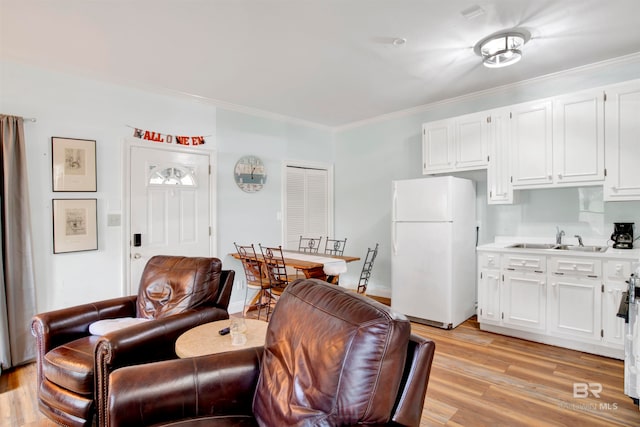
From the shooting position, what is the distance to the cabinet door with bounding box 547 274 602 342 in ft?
10.1

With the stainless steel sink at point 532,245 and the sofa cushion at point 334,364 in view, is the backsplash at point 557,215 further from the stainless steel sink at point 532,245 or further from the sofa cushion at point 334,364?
the sofa cushion at point 334,364

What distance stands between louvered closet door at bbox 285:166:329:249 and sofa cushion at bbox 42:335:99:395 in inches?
129

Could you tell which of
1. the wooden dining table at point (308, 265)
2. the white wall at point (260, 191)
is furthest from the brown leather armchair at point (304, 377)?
the white wall at point (260, 191)

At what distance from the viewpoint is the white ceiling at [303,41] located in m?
2.45

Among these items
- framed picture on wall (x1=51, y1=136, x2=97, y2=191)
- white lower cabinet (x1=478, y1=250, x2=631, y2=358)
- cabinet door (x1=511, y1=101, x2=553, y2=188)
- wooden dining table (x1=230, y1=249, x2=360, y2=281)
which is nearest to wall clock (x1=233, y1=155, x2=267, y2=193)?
wooden dining table (x1=230, y1=249, x2=360, y2=281)

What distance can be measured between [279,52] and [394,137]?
2.51 metres

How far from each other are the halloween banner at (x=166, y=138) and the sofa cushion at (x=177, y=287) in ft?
5.83

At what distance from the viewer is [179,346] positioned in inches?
76.2

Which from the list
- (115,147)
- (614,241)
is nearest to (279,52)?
(115,147)

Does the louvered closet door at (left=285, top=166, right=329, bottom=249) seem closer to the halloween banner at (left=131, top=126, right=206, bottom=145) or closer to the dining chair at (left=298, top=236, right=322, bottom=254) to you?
the dining chair at (left=298, top=236, right=322, bottom=254)

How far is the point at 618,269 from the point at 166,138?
4.58 m

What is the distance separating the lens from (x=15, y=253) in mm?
2998

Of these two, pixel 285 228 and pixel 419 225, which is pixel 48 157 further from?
pixel 419 225

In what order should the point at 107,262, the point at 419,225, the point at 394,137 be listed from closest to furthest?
the point at 107,262, the point at 419,225, the point at 394,137
